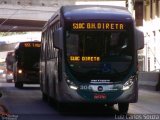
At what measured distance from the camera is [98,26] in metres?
18.0

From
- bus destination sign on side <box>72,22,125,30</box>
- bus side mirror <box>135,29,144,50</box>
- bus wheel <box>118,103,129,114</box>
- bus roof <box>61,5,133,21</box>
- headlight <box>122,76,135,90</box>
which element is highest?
bus roof <box>61,5,133,21</box>

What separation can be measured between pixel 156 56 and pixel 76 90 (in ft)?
112

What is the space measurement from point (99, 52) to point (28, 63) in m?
20.9

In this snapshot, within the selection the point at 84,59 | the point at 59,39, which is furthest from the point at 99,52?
the point at 59,39

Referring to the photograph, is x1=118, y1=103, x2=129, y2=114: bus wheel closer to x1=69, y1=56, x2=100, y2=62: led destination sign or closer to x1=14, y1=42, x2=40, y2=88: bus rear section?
x1=69, y1=56, x2=100, y2=62: led destination sign

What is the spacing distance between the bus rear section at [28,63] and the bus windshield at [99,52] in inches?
783

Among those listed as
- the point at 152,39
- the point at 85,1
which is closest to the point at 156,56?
the point at 152,39

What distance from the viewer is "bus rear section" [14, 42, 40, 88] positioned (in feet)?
124

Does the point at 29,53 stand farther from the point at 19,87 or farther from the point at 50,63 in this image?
the point at 50,63

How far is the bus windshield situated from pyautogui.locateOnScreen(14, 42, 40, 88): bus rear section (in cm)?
1989

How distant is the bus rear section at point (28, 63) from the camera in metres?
37.9

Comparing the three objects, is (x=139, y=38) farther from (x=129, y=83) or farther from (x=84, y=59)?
(x=84, y=59)
